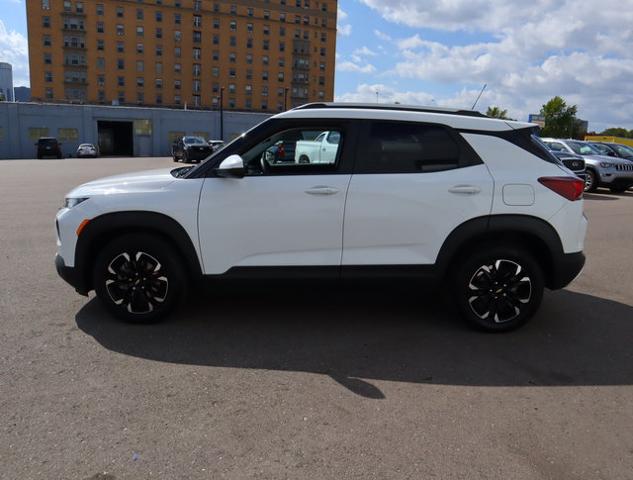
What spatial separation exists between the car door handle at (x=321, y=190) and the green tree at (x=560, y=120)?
111322 mm

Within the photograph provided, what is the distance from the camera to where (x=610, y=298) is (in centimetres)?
588

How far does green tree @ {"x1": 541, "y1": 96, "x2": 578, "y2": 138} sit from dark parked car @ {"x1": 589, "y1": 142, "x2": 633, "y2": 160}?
92143 mm

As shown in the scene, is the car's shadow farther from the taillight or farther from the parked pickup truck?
the taillight

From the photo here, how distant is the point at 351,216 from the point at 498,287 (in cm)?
141

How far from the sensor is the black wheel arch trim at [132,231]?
14.5 feet

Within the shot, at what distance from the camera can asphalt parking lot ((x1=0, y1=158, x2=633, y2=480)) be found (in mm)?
2818

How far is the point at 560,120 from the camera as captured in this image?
107125 mm

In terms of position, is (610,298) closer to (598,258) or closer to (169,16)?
(598,258)

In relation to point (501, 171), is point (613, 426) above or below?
below

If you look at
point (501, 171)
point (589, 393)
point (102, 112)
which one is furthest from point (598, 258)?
point (102, 112)

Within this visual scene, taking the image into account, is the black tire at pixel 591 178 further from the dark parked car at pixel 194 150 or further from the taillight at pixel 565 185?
the dark parked car at pixel 194 150

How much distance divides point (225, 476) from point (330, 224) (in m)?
2.25

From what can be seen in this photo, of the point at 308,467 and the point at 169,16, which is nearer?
the point at 308,467

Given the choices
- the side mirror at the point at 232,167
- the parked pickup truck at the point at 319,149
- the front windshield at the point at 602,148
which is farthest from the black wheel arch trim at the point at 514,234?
the front windshield at the point at 602,148
